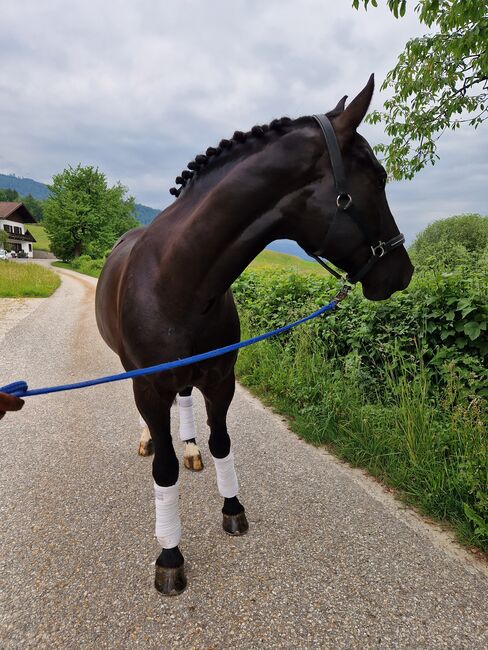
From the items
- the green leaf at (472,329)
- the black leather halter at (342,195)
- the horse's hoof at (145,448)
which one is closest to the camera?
the black leather halter at (342,195)

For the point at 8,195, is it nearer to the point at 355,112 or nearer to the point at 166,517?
the point at 166,517

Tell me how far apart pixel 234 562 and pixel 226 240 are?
6.28 feet

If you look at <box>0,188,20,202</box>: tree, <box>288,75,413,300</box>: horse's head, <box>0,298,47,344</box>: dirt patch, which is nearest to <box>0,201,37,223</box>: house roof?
<box>0,188,20,202</box>: tree

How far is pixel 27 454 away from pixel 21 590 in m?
1.75

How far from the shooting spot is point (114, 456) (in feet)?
11.7

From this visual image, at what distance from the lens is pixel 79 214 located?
42.3 m

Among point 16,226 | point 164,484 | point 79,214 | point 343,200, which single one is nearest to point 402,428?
point 164,484

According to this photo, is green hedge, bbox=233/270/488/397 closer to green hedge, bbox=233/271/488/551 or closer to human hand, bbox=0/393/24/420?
green hedge, bbox=233/271/488/551

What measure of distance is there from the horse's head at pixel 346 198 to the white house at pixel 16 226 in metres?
76.3

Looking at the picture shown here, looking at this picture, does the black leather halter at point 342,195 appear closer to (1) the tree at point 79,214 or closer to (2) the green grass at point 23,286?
(2) the green grass at point 23,286

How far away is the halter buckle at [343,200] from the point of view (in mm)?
1626

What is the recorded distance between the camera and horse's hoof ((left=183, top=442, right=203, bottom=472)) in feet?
10.7

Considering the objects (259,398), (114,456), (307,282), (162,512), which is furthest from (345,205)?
(307,282)

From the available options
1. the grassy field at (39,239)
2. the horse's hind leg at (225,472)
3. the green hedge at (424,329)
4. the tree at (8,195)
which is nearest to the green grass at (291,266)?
the green hedge at (424,329)
